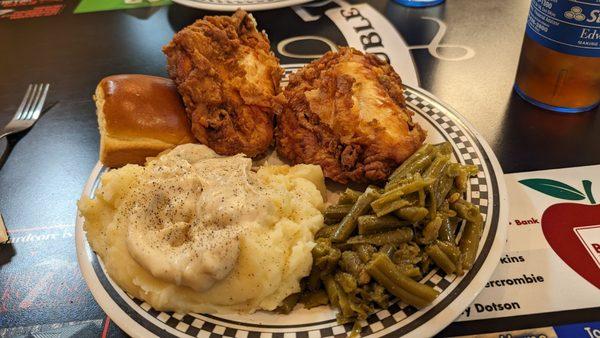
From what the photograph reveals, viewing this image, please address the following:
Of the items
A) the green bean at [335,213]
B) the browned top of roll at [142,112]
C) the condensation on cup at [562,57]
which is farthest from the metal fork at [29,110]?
the condensation on cup at [562,57]

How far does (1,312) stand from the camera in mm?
2568

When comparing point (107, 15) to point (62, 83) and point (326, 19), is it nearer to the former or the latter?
point (62, 83)

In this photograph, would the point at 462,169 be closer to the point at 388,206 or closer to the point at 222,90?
the point at 388,206

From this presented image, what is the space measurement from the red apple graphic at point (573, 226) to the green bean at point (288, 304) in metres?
1.46

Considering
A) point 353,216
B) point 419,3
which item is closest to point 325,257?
point 353,216

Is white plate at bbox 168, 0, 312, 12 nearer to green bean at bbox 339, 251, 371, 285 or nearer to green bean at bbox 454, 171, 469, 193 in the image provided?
green bean at bbox 454, 171, 469, 193

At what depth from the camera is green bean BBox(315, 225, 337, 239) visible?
2439 millimetres

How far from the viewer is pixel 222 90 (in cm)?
300

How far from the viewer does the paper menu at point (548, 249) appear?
2.35 meters

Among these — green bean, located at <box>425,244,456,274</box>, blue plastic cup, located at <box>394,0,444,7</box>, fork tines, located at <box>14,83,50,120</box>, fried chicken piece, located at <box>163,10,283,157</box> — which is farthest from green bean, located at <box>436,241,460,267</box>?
blue plastic cup, located at <box>394,0,444,7</box>

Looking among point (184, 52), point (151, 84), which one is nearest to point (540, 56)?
point (184, 52)

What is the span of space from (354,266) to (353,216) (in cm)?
28

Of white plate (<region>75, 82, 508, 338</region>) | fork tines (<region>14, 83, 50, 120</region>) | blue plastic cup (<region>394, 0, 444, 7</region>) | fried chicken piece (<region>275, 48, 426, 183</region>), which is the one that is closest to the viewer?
white plate (<region>75, 82, 508, 338</region>)

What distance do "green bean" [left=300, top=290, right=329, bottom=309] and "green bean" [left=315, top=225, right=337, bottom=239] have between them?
0.94 feet
